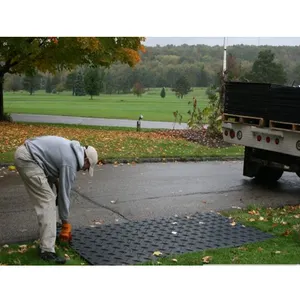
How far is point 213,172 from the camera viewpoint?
11.2 meters

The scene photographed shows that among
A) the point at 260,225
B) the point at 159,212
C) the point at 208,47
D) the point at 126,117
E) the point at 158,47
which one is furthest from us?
the point at 126,117

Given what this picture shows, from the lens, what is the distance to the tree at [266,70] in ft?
57.5

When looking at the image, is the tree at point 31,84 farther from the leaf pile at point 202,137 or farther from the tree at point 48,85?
the leaf pile at point 202,137

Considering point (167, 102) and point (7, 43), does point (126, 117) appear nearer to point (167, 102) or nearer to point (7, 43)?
point (167, 102)

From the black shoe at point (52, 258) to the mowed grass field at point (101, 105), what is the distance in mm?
22601

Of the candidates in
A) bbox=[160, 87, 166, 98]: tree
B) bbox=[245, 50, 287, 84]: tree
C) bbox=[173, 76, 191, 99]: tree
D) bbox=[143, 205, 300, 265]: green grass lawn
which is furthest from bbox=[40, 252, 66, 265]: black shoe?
bbox=[160, 87, 166, 98]: tree

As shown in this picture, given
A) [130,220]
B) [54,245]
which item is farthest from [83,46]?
[54,245]

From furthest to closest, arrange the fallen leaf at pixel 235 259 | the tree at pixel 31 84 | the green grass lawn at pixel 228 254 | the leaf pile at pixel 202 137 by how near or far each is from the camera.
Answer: the tree at pixel 31 84
the leaf pile at pixel 202 137
the fallen leaf at pixel 235 259
the green grass lawn at pixel 228 254

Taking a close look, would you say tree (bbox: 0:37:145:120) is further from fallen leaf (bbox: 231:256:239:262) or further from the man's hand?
fallen leaf (bbox: 231:256:239:262)

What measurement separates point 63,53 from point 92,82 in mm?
10630

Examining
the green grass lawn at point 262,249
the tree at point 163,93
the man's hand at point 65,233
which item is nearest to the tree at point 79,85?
the tree at point 163,93

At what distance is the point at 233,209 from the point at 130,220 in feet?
5.82

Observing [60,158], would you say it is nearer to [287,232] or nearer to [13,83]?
[287,232]

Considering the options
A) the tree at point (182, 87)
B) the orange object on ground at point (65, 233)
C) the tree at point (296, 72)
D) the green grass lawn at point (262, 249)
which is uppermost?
the tree at point (296, 72)
